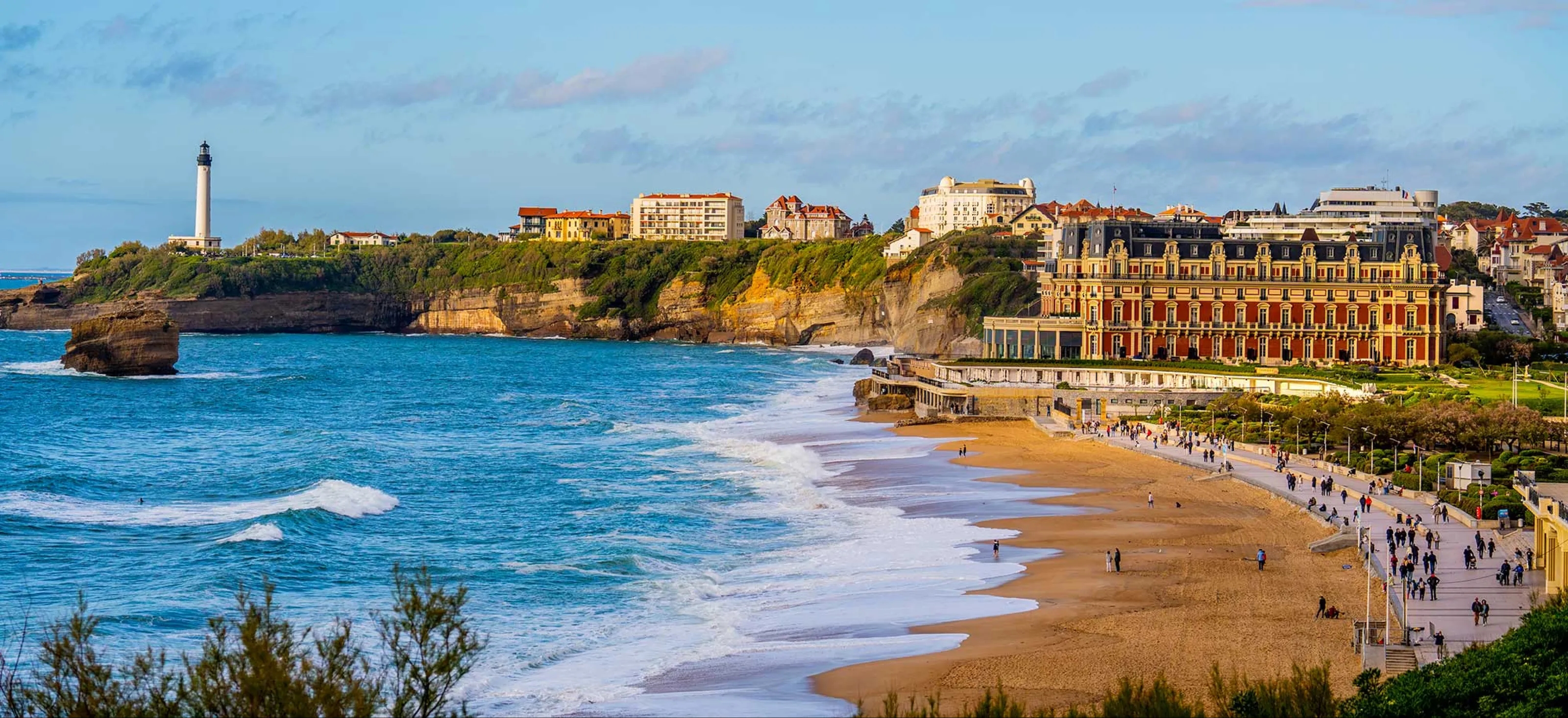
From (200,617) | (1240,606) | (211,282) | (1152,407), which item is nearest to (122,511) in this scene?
(200,617)

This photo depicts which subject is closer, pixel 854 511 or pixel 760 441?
pixel 854 511

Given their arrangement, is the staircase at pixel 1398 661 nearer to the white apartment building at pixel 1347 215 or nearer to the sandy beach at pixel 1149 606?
the sandy beach at pixel 1149 606

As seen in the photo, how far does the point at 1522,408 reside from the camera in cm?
5512

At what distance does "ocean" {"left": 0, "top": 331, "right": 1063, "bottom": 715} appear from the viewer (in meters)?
31.7

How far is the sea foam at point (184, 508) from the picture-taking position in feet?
154

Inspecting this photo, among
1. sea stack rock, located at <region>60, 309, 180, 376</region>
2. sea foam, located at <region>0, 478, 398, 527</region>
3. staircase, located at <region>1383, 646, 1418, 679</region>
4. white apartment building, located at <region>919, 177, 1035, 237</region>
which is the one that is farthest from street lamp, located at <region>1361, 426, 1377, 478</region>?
white apartment building, located at <region>919, 177, 1035, 237</region>

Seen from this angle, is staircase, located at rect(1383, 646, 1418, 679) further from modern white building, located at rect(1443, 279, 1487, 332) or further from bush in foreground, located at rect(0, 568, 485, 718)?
modern white building, located at rect(1443, 279, 1487, 332)

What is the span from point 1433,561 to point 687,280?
15176cm

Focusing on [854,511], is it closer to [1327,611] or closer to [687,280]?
[1327,611]

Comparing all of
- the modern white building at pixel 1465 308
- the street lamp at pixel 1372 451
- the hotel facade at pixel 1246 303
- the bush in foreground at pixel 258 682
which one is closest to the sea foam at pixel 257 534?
the bush in foreground at pixel 258 682

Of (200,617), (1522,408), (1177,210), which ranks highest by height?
(1177,210)

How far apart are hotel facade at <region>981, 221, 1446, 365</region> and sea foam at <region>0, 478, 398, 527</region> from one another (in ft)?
165

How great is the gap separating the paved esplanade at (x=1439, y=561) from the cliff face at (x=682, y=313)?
86.9m

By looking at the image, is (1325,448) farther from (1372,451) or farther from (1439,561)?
(1439,561)
